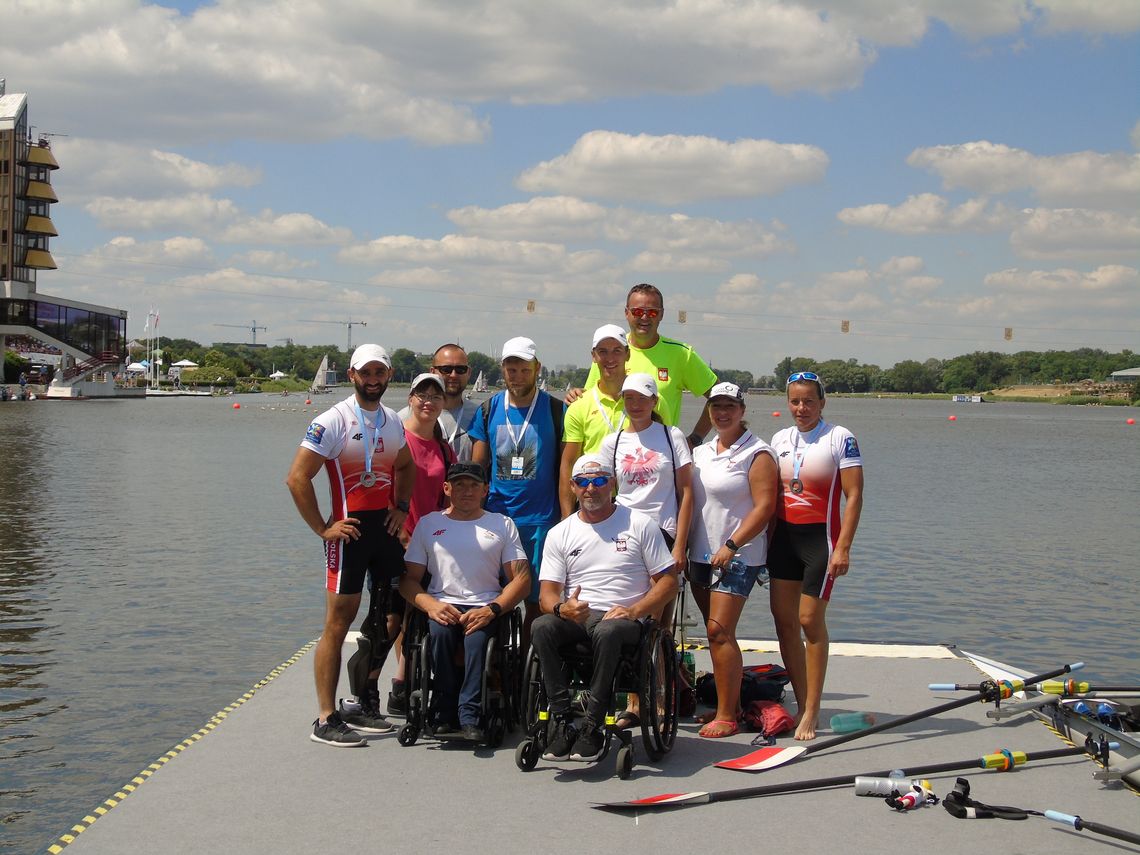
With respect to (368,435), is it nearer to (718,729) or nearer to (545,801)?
(545,801)

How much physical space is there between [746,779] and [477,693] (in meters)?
1.35

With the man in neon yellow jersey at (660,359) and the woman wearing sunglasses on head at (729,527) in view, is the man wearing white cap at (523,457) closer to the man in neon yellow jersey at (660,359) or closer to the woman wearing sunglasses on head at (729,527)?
the man in neon yellow jersey at (660,359)

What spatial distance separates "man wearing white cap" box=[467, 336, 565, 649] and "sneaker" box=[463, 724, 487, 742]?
2.15 feet

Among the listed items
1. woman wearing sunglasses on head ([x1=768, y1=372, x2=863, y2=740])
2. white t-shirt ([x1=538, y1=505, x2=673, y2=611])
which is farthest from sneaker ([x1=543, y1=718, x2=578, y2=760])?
woman wearing sunglasses on head ([x1=768, y1=372, x2=863, y2=740])

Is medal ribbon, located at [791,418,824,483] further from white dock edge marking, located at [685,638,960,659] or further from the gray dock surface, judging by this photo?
white dock edge marking, located at [685,638,960,659]

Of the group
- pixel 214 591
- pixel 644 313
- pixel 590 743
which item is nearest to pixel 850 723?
pixel 590 743

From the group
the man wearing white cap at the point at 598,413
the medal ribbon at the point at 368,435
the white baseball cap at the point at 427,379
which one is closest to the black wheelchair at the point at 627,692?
the man wearing white cap at the point at 598,413

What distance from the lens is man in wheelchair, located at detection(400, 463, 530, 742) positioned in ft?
17.9

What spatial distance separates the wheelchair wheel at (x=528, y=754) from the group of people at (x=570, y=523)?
0.41 ft

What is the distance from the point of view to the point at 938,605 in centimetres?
1341

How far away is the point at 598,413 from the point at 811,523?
125cm

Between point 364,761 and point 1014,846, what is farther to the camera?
point 364,761

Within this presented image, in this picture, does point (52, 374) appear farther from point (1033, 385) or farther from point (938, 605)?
point (1033, 385)

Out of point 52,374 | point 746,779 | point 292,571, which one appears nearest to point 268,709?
point 746,779
